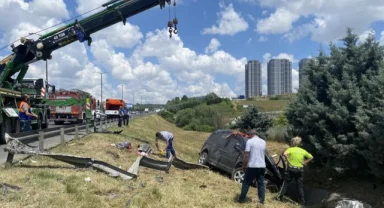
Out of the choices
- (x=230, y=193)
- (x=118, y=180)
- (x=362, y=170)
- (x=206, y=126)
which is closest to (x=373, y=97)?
(x=362, y=170)

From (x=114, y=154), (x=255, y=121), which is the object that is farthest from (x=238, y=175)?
(x=255, y=121)

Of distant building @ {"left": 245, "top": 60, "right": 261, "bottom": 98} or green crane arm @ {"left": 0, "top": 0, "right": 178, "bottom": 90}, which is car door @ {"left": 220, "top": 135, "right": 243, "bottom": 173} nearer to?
green crane arm @ {"left": 0, "top": 0, "right": 178, "bottom": 90}

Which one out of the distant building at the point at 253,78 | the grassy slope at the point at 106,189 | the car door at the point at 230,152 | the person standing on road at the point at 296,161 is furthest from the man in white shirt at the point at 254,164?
the distant building at the point at 253,78

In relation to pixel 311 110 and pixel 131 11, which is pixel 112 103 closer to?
pixel 131 11

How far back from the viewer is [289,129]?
1579 centimetres

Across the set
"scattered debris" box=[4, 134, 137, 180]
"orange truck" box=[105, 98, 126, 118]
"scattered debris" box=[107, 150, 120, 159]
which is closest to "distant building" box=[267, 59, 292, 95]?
"orange truck" box=[105, 98, 126, 118]

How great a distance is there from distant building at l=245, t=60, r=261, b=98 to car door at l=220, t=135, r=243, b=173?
402 feet

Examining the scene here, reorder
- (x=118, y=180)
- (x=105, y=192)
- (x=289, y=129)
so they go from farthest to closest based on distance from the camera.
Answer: (x=289, y=129), (x=118, y=180), (x=105, y=192)

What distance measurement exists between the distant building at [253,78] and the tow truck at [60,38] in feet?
386

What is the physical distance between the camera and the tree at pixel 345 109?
10484 mm

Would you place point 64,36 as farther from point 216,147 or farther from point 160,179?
point 160,179

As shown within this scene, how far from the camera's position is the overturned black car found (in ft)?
38.9

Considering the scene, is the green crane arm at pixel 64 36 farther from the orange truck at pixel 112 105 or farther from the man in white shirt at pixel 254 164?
the orange truck at pixel 112 105

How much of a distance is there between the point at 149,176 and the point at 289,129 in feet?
22.9
